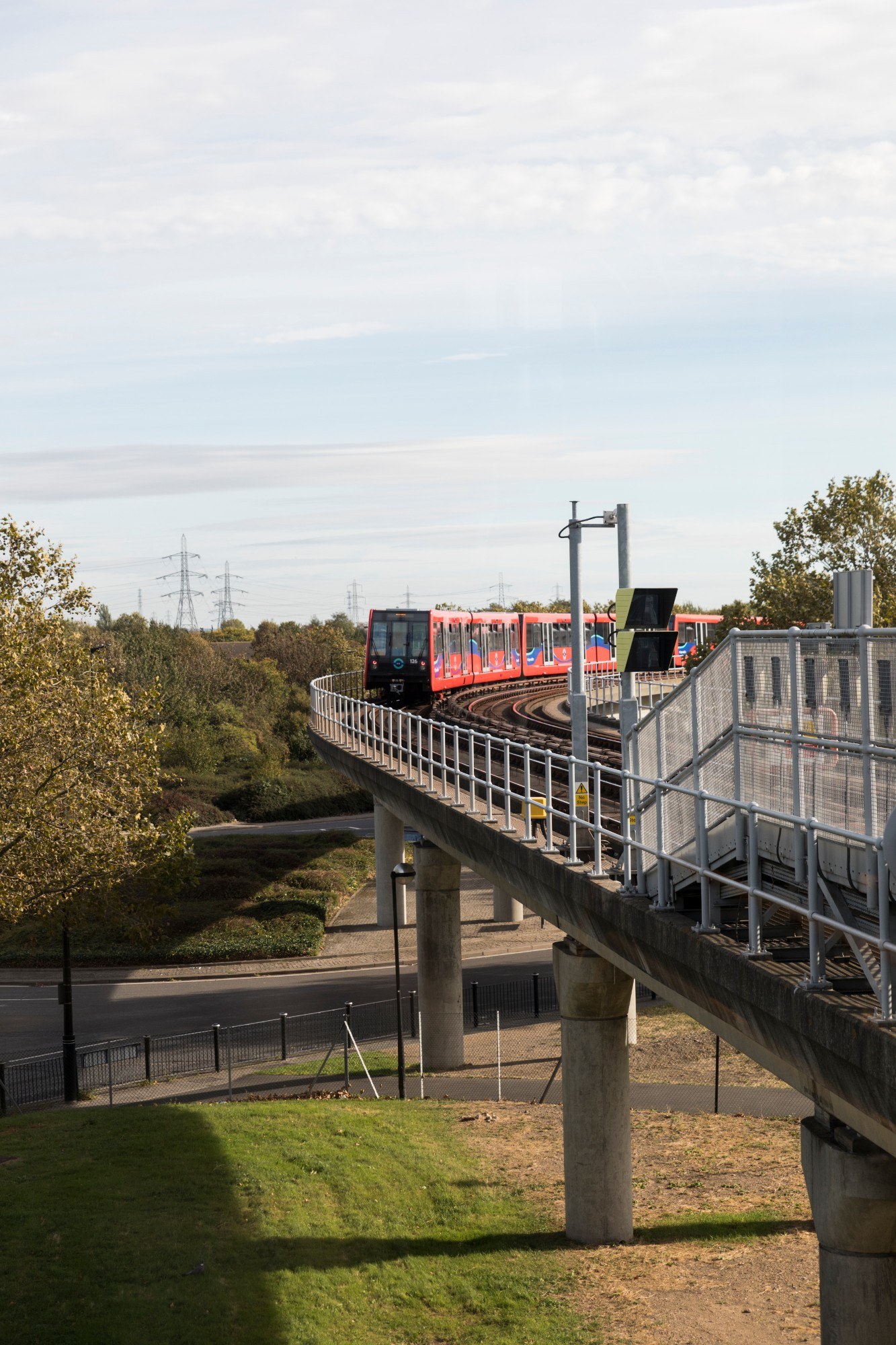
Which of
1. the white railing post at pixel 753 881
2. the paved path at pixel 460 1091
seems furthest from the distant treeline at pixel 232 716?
the white railing post at pixel 753 881

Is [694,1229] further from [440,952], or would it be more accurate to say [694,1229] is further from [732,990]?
[440,952]

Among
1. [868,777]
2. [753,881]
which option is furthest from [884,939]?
[753,881]

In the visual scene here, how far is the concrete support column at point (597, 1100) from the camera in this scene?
18062mm

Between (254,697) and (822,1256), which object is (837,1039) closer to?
(822,1256)

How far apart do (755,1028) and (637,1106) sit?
1640 cm

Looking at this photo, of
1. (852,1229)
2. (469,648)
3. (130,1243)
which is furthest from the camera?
(469,648)

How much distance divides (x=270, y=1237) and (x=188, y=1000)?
63.7 feet

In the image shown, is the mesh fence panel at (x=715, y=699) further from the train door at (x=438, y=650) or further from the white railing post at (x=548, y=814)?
the train door at (x=438, y=650)

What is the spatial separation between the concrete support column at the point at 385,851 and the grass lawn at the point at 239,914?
208 centimetres

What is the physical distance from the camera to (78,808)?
81.1 feet

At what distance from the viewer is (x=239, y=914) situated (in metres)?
45.2

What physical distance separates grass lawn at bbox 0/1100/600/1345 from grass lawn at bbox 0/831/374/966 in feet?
53.9

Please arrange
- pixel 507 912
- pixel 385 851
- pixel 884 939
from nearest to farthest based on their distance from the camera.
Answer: pixel 884 939
pixel 507 912
pixel 385 851

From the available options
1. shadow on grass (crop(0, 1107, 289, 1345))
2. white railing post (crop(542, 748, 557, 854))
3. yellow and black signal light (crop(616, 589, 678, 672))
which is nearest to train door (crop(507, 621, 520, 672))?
shadow on grass (crop(0, 1107, 289, 1345))
